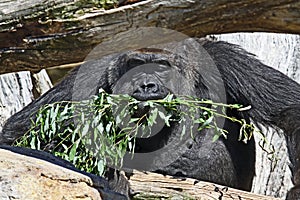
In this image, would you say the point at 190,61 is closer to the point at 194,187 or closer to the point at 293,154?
the point at 293,154

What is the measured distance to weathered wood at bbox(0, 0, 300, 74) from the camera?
2.50 metres

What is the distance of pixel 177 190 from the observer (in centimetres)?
261

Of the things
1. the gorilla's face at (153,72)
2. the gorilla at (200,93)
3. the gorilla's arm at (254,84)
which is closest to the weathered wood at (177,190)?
the gorilla's face at (153,72)

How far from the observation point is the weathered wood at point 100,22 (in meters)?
2.50

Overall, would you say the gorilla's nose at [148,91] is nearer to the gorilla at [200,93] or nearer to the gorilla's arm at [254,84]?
the gorilla at [200,93]

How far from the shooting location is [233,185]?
3.87 m

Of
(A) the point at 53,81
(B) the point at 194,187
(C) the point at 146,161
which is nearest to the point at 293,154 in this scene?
(C) the point at 146,161

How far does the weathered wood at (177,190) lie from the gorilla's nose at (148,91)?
25.0 inches

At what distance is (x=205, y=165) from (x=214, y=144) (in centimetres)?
12

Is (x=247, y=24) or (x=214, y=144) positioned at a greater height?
(x=247, y=24)

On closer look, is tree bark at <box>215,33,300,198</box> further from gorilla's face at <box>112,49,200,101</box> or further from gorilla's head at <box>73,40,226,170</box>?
gorilla's face at <box>112,49,200,101</box>

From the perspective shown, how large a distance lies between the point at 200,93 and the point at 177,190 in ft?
4.47

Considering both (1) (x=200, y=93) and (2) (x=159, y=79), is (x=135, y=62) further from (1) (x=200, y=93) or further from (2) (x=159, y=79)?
(1) (x=200, y=93)

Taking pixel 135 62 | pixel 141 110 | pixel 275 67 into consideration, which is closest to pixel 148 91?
pixel 141 110
